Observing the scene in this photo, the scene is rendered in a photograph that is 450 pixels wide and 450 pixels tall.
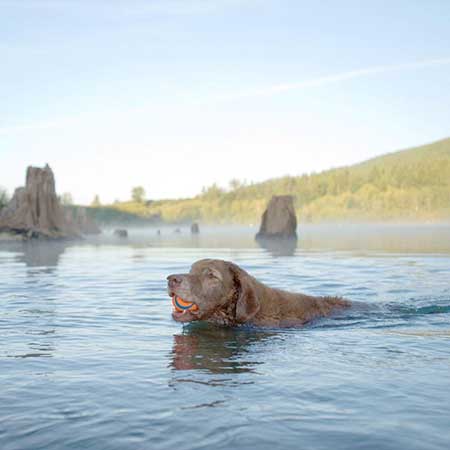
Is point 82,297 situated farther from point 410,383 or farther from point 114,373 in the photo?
point 410,383

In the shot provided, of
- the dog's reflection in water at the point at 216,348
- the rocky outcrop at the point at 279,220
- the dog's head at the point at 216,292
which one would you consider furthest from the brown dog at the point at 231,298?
the rocky outcrop at the point at 279,220

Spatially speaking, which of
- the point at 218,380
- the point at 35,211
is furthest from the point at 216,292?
the point at 35,211

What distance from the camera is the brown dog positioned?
376 inches

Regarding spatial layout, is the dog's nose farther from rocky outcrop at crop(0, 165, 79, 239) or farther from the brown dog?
rocky outcrop at crop(0, 165, 79, 239)

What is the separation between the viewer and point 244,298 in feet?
32.8

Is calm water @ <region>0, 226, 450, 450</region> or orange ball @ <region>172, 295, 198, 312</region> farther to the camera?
orange ball @ <region>172, 295, 198, 312</region>

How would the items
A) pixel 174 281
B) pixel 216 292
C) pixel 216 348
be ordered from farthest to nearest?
pixel 216 292
pixel 174 281
pixel 216 348

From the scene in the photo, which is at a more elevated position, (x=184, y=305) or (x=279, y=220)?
(x=279, y=220)

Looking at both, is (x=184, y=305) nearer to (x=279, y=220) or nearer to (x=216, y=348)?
(x=216, y=348)

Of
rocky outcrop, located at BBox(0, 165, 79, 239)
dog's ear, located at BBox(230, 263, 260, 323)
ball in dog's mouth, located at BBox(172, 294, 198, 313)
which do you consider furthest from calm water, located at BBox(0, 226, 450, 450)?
rocky outcrop, located at BBox(0, 165, 79, 239)

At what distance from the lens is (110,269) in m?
24.1

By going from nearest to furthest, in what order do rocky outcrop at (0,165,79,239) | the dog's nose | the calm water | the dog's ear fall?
1. the calm water
2. the dog's nose
3. the dog's ear
4. rocky outcrop at (0,165,79,239)

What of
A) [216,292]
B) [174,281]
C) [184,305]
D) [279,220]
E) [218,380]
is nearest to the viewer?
[218,380]

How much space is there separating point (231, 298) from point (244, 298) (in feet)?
0.71
